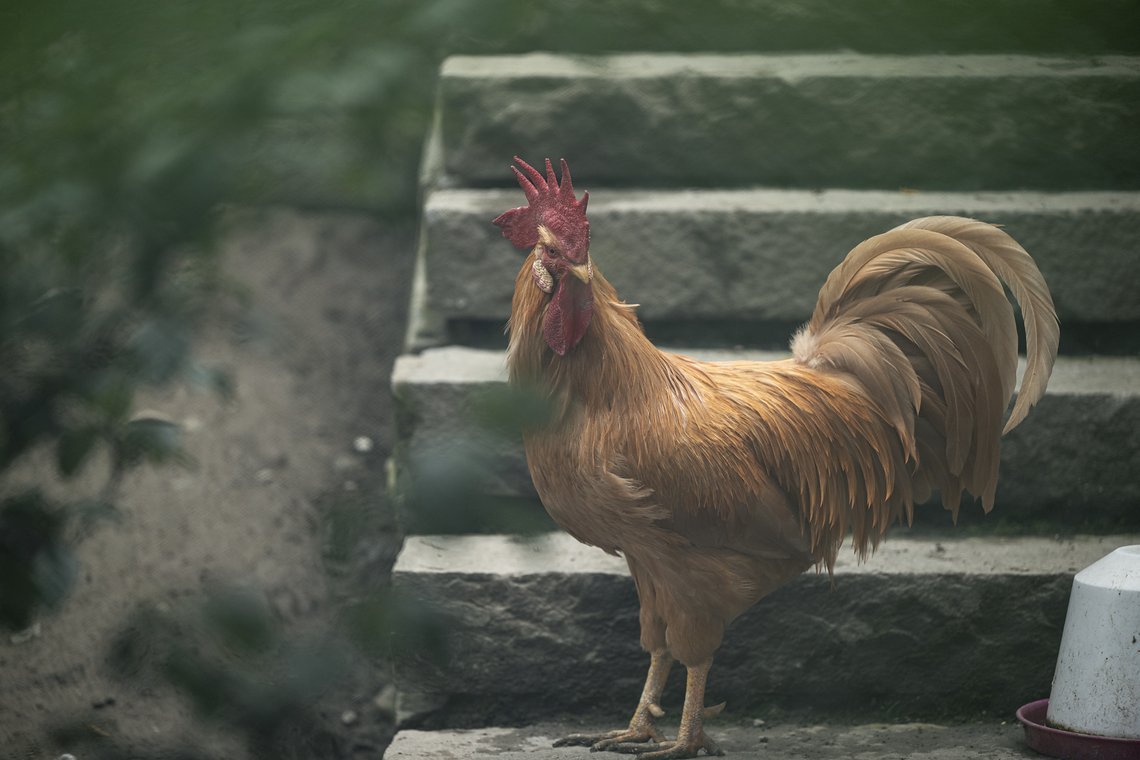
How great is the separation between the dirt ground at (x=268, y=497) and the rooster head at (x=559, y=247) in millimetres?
583

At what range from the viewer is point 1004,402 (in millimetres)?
3219

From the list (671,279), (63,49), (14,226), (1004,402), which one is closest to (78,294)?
(14,226)

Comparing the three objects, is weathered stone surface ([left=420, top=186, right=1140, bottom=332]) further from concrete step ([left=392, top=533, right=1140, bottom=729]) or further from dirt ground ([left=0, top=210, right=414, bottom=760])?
concrete step ([left=392, top=533, right=1140, bottom=729])

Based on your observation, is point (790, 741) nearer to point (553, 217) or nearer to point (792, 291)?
point (792, 291)

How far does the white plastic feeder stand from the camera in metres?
3.11

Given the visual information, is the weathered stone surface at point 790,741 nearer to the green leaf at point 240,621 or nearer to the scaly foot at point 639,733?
the scaly foot at point 639,733

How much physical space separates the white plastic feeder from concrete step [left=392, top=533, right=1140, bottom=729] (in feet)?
1.38

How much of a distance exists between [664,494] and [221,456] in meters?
2.26

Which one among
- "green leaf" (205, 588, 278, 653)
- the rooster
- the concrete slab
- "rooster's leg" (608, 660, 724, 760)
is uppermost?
"green leaf" (205, 588, 278, 653)

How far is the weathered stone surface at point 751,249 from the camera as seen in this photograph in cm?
415

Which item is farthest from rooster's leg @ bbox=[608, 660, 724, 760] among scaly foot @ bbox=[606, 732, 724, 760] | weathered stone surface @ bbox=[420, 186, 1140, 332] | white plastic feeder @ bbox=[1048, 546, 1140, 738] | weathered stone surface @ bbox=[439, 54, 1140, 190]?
weathered stone surface @ bbox=[439, 54, 1140, 190]

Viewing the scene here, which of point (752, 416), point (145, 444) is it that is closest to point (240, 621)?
point (145, 444)

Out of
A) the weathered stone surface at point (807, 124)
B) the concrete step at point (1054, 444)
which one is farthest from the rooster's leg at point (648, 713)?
the weathered stone surface at point (807, 124)

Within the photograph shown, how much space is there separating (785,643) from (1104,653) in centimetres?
92
